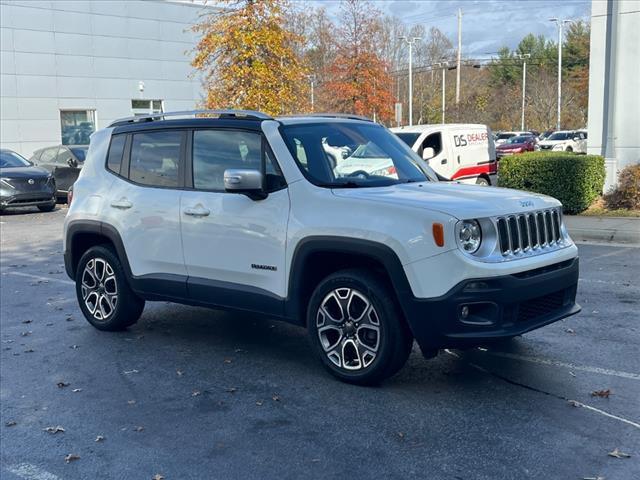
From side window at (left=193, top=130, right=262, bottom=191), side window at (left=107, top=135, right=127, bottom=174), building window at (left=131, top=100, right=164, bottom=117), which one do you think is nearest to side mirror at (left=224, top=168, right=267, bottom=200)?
side window at (left=193, top=130, right=262, bottom=191)

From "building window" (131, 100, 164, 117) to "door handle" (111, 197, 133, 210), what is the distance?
1275 inches

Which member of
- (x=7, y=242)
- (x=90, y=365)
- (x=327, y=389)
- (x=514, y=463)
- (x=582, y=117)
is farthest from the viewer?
(x=582, y=117)

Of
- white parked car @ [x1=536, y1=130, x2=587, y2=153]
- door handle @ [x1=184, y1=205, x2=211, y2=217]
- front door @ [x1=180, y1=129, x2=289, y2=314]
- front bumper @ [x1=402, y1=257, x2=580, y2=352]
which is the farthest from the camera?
white parked car @ [x1=536, y1=130, x2=587, y2=153]

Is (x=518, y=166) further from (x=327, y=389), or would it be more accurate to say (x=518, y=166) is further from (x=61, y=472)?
(x=61, y=472)

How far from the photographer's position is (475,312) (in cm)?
489

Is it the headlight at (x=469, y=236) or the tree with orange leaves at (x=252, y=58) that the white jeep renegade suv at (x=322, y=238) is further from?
the tree with orange leaves at (x=252, y=58)

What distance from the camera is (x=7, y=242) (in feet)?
46.4

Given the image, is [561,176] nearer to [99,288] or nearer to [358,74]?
[99,288]

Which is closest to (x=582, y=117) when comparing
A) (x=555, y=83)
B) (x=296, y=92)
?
(x=555, y=83)

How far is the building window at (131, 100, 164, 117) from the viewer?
38.3 m

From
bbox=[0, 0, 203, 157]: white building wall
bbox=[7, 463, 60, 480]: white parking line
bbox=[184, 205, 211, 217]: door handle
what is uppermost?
bbox=[0, 0, 203, 157]: white building wall

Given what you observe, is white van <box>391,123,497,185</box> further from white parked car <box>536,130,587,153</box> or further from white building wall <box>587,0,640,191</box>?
white parked car <box>536,130,587,153</box>

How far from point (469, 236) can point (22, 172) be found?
16774 mm

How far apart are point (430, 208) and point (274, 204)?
4.23 feet
